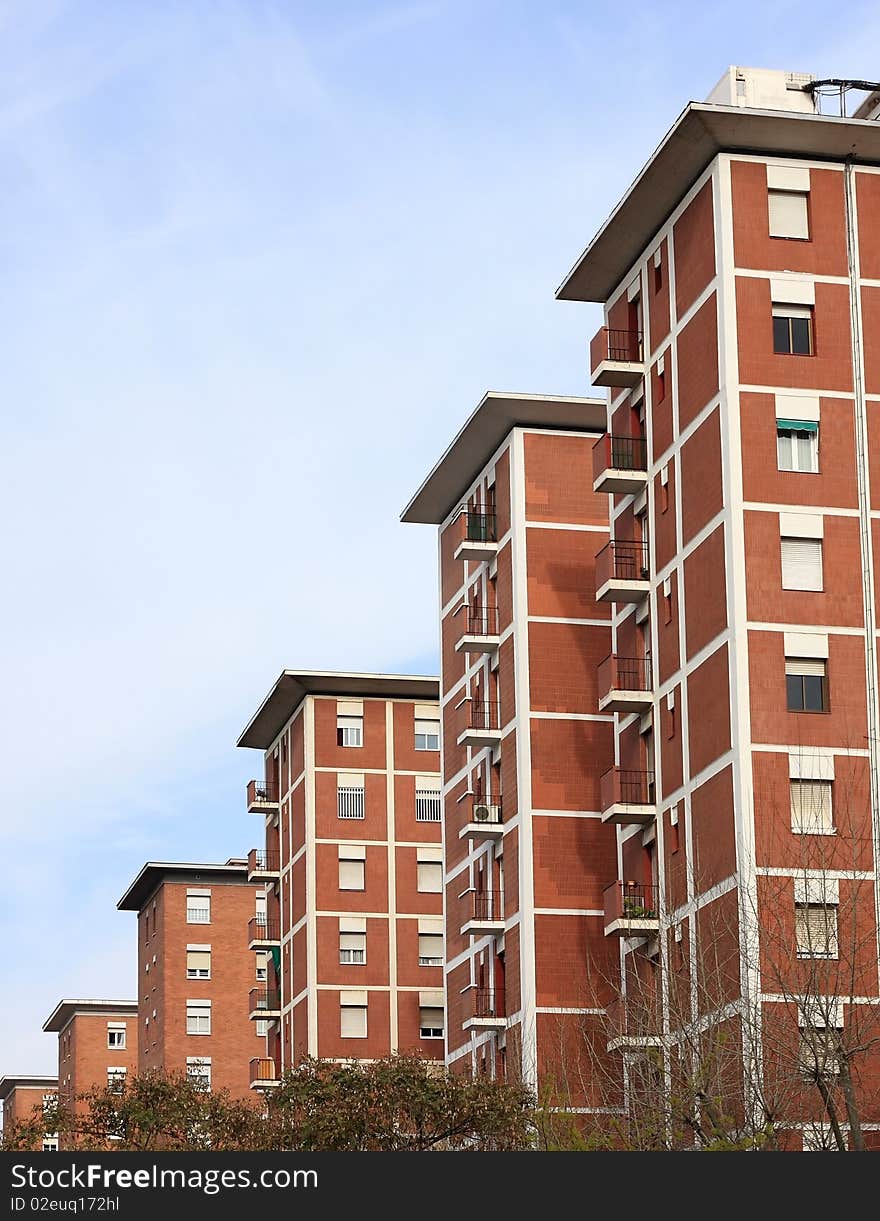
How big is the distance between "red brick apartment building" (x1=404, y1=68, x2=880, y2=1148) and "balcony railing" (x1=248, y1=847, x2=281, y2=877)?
28012 millimetres

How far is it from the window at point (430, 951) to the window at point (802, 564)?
36.4 metres

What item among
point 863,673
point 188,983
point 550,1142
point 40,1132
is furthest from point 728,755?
point 188,983

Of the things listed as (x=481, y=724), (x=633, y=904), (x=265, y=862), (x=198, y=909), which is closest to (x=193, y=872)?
(x=198, y=909)

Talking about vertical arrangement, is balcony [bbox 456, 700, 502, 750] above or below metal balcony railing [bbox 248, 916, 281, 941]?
above

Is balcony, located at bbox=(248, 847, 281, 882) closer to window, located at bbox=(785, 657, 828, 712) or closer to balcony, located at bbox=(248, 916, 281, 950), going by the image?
balcony, located at bbox=(248, 916, 281, 950)

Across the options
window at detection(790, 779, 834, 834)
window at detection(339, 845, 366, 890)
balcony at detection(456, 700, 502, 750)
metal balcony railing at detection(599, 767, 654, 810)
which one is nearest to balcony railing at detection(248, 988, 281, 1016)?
window at detection(339, 845, 366, 890)

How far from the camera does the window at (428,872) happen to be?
84.2 m

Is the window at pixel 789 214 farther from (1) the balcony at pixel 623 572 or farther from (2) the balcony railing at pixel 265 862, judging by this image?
(2) the balcony railing at pixel 265 862

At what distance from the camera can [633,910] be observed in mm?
52938

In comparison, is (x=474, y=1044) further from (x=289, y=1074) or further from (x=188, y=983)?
(x=188, y=983)

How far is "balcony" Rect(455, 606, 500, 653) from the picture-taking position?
212ft

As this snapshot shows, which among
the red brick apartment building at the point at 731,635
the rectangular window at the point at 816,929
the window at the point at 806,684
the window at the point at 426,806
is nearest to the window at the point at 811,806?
the red brick apartment building at the point at 731,635

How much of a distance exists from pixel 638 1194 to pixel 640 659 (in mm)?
35113

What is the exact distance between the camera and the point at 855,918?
46188mm
